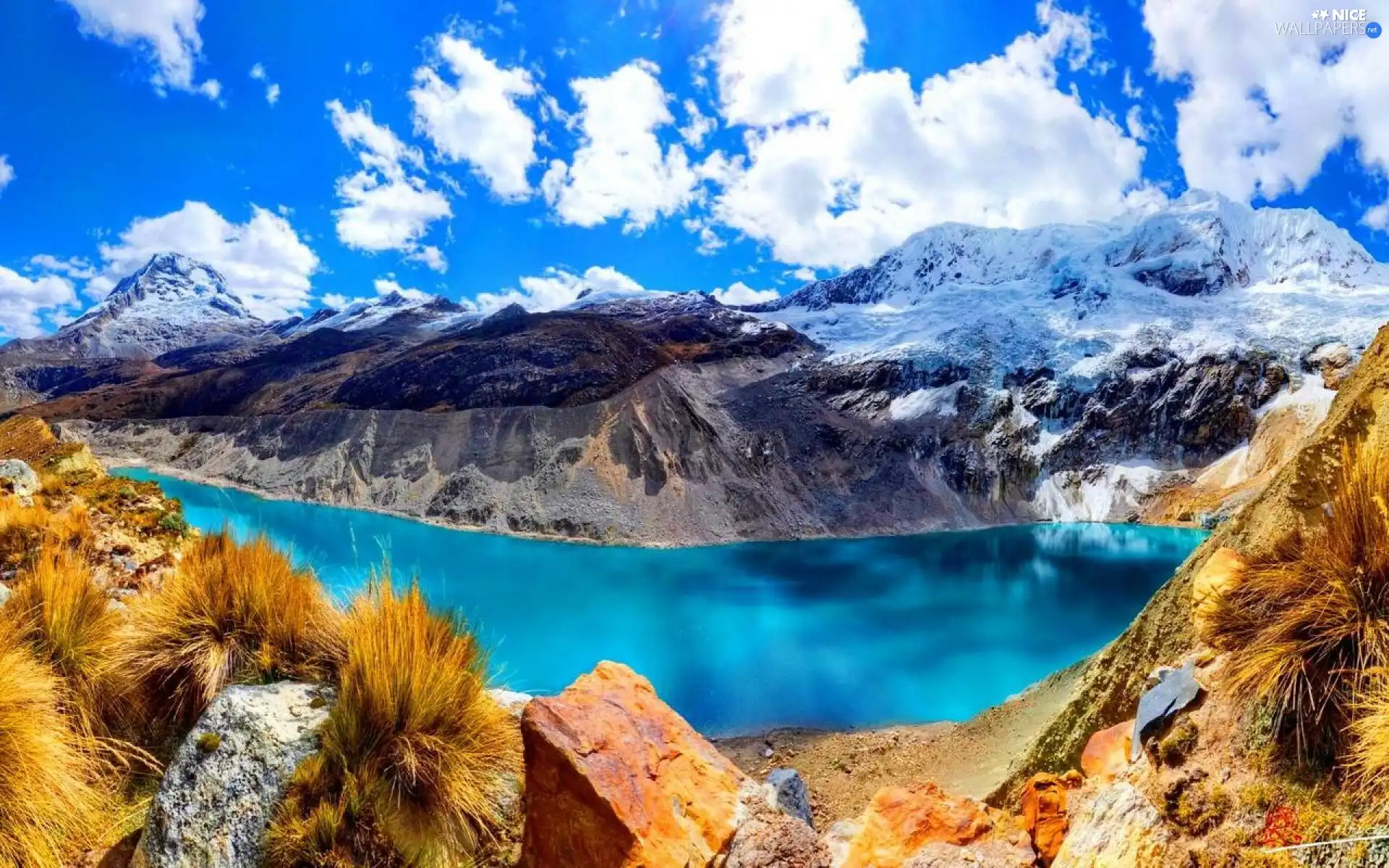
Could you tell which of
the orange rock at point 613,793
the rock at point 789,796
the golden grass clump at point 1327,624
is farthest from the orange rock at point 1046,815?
the orange rock at point 613,793

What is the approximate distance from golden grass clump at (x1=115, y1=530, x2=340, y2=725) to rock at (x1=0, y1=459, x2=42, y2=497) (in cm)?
708

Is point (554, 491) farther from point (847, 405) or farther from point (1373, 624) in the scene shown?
point (1373, 624)

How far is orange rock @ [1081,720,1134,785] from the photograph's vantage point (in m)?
3.34

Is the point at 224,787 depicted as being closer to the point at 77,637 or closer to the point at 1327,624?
the point at 77,637

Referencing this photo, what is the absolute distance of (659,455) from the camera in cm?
5616

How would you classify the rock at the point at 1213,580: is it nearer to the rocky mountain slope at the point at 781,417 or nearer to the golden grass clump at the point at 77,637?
the golden grass clump at the point at 77,637

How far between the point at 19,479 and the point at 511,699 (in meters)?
9.53

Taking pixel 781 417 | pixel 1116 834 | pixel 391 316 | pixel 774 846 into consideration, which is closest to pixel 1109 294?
pixel 781 417

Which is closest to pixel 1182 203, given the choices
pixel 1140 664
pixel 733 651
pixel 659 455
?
pixel 659 455

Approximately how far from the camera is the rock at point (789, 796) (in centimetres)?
393

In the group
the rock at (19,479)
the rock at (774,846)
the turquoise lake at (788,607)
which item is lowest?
the turquoise lake at (788,607)

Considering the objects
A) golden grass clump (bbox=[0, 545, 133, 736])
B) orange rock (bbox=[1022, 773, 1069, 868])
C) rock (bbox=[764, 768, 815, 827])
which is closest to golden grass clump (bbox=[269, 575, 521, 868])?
golden grass clump (bbox=[0, 545, 133, 736])

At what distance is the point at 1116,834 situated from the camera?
9.23ft

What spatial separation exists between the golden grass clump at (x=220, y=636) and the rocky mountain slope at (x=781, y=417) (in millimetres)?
45773
